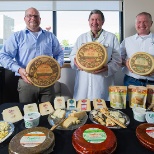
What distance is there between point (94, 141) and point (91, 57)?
72cm

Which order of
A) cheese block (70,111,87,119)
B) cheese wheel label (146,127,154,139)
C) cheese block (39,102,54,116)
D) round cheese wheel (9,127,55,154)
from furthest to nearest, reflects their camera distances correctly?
cheese block (39,102,54,116)
cheese block (70,111,87,119)
cheese wheel label (146,127,154,139)
round cheese wheel (9,127,55,154)

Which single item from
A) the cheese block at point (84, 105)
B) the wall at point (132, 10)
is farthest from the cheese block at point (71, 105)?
the wall at point (132, 10)

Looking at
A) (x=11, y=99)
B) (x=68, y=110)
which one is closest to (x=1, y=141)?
(x=68, y=110)

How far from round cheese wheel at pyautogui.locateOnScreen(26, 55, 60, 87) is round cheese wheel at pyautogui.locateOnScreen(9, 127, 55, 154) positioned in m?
0.46

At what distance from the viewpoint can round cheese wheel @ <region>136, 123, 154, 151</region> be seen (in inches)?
26.4

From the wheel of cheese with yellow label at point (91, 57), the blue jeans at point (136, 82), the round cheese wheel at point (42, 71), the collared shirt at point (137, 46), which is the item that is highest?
the collared shirt at point (137, 46)

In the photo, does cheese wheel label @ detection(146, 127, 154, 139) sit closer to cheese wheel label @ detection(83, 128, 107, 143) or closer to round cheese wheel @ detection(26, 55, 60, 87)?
cheese wheel label @ detection(83, 128, 107, 143)

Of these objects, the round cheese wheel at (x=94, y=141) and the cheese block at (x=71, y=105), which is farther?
the cheese block at (x=71, y=105)

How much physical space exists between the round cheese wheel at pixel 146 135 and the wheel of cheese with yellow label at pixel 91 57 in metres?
0.57

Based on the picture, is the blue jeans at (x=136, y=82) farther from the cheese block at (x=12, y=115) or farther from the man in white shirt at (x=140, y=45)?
the cheese block at (x=12, y=115)

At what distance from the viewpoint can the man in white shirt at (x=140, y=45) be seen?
149cm

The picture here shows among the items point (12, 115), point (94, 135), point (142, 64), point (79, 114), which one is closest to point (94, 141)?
point (94, 135)

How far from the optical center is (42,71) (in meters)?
1.15

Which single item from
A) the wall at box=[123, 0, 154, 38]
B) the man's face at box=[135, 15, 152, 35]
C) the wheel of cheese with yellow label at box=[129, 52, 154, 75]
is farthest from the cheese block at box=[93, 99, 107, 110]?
the wall at box=[123, 0, 154, 38]
